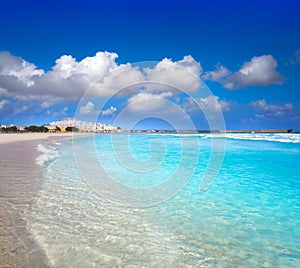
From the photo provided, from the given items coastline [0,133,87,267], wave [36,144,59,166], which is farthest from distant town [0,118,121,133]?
coastline [0,133,87,267]

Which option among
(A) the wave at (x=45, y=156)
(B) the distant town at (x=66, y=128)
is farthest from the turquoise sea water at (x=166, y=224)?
(B) the distant town at (x=66, y=128)

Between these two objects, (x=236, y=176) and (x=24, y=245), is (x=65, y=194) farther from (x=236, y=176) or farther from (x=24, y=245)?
(x=236, y=176)

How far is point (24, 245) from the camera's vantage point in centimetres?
294

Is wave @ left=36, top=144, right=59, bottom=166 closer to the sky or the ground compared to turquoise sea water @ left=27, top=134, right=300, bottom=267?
closer to the sky

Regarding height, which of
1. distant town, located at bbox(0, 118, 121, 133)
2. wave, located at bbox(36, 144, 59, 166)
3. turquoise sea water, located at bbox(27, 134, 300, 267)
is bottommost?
turquoise sea water, located at bbox(27, 134, 300, 267)

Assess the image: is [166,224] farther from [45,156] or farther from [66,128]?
[66,128]

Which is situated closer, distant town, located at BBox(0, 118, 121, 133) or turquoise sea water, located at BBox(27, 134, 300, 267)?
turquoise sea water, located at BBox(27, 134, 300, 267)

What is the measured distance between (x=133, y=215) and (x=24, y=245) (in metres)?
2.00

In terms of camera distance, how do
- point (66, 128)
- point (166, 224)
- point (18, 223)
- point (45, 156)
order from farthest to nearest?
point (66, 128), point (45, 156), point (166, 224), point (18, 223)

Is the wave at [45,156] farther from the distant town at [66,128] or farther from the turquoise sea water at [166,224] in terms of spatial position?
the distant town at [66,128]

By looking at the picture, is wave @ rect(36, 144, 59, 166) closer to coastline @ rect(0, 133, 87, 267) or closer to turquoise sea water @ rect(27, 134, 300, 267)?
coastline @ rect(0, 133, 87, 267)

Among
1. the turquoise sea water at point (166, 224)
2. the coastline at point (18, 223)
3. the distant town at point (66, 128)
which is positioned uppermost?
the distant town at point (66, 128)

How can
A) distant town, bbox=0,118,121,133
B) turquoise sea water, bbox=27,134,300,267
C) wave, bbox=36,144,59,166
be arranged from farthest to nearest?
distant town, bbox=0,118,121,133
wave, bbox=36,144,59,166
turquoise sea water, bbox=27,134,300,267

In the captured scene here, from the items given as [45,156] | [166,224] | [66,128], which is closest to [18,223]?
[166,224]
